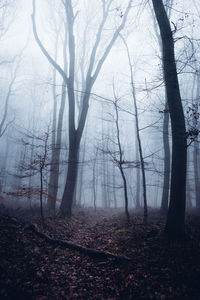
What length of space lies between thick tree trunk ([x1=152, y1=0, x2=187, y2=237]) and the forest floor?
20.4 inches

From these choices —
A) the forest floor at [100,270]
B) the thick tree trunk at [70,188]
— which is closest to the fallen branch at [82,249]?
the forest floor at [100,270]

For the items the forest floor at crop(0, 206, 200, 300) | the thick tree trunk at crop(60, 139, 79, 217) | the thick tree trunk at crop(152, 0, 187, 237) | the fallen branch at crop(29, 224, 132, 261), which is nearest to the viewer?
the forest floor at crop(0, 206, 200, 300)

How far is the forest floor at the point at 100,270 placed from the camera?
307 cm

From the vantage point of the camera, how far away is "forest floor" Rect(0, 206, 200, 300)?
3068 mm

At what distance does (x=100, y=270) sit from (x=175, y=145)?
13.4ft

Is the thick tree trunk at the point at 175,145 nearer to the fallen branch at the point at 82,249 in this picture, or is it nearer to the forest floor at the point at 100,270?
the forest floor at the point at 100,270

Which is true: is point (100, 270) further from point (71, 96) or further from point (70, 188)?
point (71, 96)

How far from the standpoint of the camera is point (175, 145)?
495cm

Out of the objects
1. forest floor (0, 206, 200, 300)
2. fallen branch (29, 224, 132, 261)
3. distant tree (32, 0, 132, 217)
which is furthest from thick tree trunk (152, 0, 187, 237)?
distant tree (32, 0, 132, 217)

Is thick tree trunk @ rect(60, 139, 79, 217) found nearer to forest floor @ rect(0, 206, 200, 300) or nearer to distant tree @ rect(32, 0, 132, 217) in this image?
distant tree @ rect(32, 0, 132, 217)

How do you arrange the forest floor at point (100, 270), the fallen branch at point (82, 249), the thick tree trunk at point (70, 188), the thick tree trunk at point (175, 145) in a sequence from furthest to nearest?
1. the thick tree trunk at point (70, 188)
2. the thick tree trunk at point (175, 145)
3. the fallen branch at point (82, 249)
4. the forest floor at point (100, 270)

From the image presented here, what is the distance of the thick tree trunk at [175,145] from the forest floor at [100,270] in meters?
0.52

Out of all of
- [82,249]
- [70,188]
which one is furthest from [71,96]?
[82,249]

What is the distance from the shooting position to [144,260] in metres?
3.97
